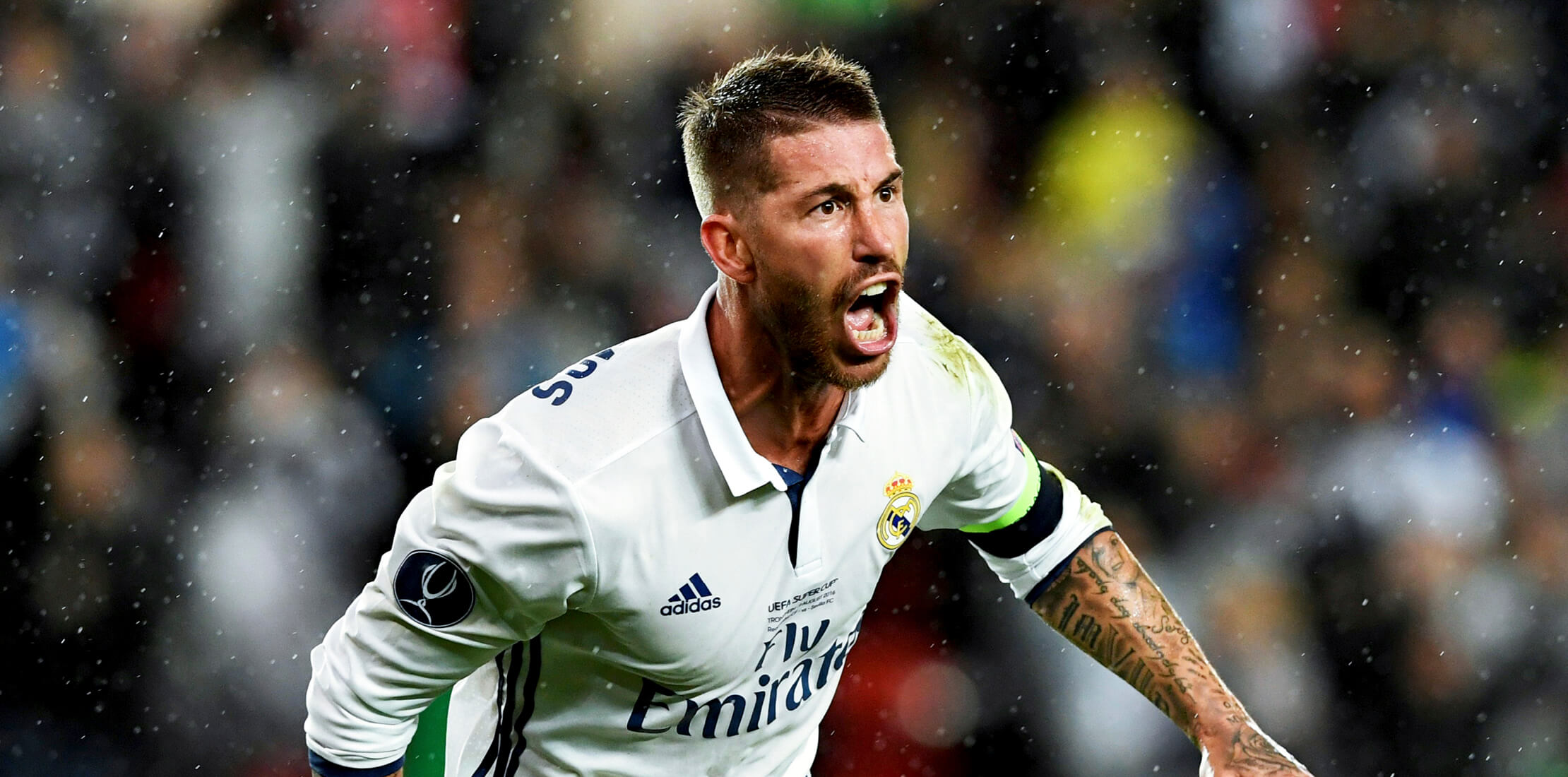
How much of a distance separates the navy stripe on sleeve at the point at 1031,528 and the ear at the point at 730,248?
32.7 inches

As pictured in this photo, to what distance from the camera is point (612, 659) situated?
2252mm

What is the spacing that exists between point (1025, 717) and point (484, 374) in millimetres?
1915

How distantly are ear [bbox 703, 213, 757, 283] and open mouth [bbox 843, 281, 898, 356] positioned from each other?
0.16 m

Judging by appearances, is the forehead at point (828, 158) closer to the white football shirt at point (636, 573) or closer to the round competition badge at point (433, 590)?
the white football shirt at point (636, 573)

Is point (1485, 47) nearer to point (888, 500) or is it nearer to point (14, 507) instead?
point (888, 500)

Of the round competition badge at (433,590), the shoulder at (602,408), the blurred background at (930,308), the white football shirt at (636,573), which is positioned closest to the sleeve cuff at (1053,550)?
the white football shirt at (636,573)

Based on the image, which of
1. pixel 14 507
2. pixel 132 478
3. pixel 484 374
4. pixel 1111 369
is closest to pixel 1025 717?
pixel 1111 369

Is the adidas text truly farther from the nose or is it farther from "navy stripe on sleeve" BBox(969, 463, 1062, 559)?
"navy stripe on sleeve" BBox(969, 463, 1062, 559)

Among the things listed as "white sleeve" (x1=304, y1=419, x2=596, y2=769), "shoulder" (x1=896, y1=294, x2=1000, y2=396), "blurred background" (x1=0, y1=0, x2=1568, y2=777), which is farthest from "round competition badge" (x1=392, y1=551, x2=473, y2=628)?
"blurred background" (x1=0, y1=0, x2=1568, y2=777)

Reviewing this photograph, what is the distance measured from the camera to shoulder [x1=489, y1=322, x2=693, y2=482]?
6.87 ft

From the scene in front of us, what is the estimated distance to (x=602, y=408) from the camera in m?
2.17

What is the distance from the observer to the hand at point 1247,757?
234 centimetres

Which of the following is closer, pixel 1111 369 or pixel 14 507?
pixel 14 507

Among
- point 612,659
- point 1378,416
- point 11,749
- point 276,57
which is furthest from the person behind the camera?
point 1378,416
